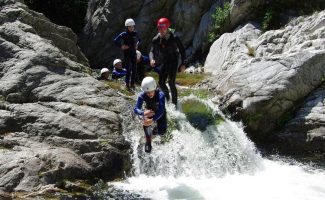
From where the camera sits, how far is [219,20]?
26.8 m

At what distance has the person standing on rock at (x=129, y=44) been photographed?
16656 mm

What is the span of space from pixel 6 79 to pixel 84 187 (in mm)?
4951

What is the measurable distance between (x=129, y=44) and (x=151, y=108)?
16.5 ft

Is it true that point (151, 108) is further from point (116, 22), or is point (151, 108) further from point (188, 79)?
point (116, 22)

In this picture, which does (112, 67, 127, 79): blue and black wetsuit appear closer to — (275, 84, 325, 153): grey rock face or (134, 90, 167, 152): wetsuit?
(134, 90, 167, 152): wetsuit

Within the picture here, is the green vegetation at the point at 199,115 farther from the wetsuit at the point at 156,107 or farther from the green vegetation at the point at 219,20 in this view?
the green vegetation at the point at 219,20

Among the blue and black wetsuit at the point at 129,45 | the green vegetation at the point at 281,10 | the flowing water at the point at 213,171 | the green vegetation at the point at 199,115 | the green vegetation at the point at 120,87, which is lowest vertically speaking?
the flowing water at the point at 213,171

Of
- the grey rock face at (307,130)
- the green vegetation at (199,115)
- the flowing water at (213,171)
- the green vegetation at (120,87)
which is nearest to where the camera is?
the flowing water at (213,171)

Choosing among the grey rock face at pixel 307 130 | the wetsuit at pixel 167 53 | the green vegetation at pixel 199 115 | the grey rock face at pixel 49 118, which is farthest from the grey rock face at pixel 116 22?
the grey rock face at pixel 49 118

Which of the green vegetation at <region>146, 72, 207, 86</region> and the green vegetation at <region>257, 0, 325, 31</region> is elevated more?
the green vegetation at <region>257, 0, 325, 31</region>

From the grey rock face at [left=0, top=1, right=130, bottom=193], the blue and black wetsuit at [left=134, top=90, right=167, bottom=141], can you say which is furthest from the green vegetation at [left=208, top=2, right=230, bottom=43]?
the blue and black wetsuit at [left=134, top=90, right=167, bottom=141]

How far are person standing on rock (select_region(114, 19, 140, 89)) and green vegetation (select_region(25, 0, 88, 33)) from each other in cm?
1827

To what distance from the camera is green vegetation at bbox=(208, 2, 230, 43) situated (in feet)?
87.0

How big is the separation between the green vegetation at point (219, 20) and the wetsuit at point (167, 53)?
12.0m
